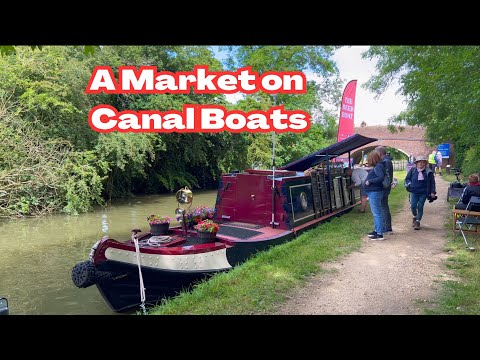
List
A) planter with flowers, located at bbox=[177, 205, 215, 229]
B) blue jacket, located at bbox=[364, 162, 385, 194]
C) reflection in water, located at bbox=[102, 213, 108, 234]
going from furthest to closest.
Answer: reflection in water, located at bbox=[102, 213, 108, 234]
planter with flowers, located at bbox=[177, 205, 215, 229]
blue jacket, located at bbox=[364, 162, 385, 194]

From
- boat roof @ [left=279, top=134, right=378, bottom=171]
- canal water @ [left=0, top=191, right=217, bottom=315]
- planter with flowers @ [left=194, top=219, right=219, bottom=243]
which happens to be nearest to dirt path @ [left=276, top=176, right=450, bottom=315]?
planter with flowers @ [left=194, top=219, right=219, bottom=243]

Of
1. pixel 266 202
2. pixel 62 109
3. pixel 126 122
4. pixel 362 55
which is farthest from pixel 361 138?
pixel 126 122

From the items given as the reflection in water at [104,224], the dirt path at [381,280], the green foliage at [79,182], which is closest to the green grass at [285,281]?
the dirt path at [381,280]

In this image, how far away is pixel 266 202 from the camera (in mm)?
7391

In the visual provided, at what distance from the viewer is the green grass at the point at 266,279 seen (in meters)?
4.37

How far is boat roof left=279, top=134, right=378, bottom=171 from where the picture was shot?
8.69 metres

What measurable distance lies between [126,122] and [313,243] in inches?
485

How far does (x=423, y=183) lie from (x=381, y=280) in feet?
10.6

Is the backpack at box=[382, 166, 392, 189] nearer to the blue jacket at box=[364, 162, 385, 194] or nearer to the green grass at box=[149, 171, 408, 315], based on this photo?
the blue jacket at box=[364, 162, 385, 194]

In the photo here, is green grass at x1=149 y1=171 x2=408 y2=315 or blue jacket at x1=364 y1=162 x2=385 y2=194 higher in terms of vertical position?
blue jacket at x1=364 y1=162 x2=385 y2=194

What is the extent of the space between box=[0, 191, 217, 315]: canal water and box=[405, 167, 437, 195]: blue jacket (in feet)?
18.3

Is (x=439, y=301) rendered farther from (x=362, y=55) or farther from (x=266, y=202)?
(x=362, y=55)

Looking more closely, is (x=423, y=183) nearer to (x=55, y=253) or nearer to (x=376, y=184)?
(x=376, y=184)

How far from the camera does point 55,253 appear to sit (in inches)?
363
